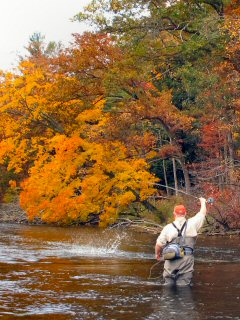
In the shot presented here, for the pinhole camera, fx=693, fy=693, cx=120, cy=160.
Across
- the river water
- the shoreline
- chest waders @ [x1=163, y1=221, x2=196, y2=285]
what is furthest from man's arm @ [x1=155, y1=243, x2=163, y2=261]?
the shoreline

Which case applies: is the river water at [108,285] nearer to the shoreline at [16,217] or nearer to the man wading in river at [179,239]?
the man wading in river at [179,239]

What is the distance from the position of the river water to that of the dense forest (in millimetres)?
6651

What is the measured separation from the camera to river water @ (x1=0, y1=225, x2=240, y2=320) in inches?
432

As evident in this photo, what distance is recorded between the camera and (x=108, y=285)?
1392 centimetres

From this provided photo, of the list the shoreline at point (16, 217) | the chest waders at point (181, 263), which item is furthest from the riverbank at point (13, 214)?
the chest waders at point (181, 263)

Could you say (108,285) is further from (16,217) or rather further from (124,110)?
(16,217)

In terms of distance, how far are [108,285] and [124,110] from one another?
61.9ft

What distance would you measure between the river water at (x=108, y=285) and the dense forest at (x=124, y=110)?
21.8ft

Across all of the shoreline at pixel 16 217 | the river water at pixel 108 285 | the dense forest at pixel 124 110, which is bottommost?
the river water at pixel 108 285

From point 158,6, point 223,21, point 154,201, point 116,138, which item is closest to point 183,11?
point 158,6

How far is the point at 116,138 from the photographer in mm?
33062

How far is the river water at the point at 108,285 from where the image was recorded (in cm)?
1096

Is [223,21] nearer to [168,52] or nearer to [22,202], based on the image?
[168,52]

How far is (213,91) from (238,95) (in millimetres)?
1097
